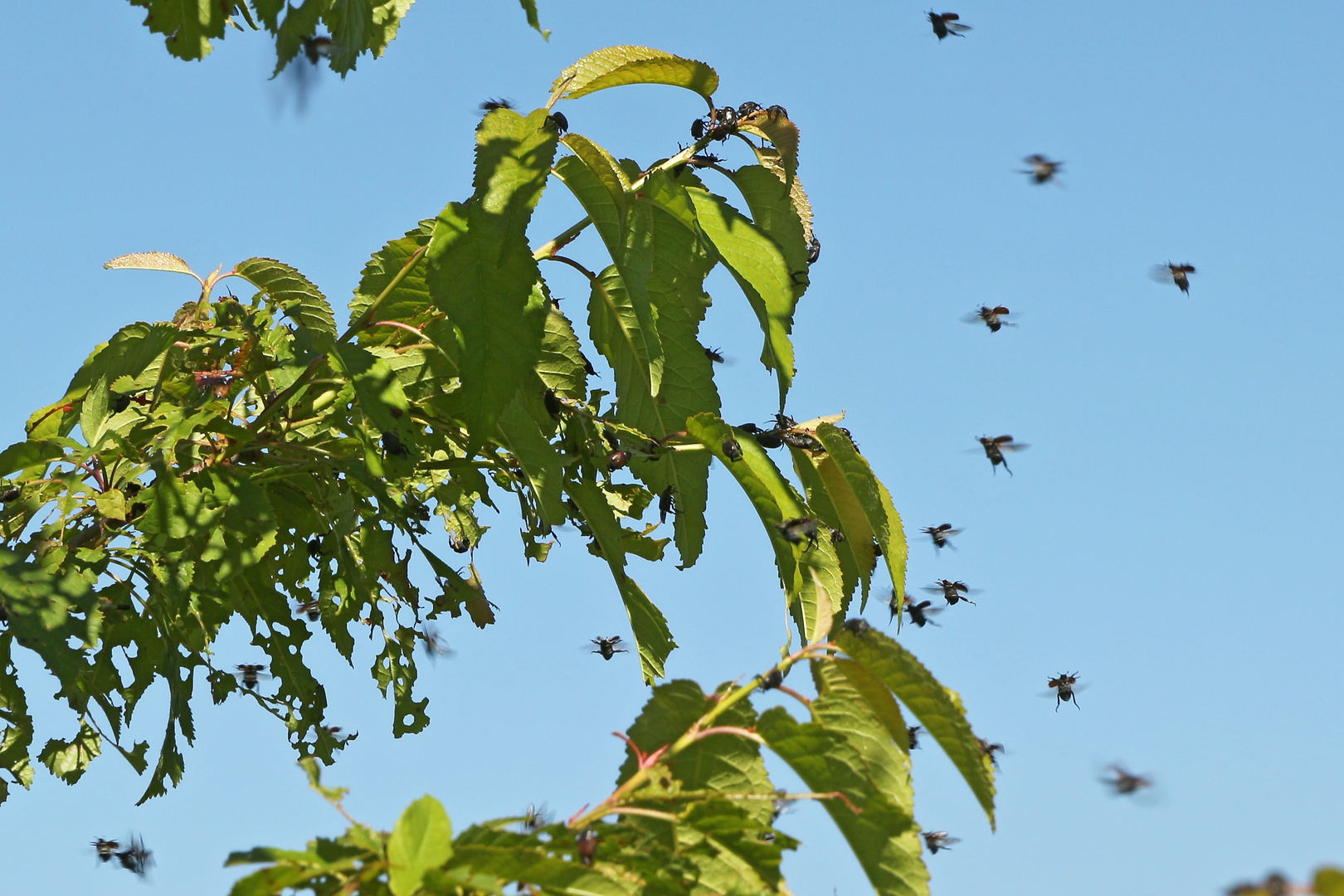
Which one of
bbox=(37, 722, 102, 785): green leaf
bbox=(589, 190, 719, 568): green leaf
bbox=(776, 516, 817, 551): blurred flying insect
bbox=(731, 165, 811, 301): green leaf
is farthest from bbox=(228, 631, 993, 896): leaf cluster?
bbox=(37, 722, 102, 785): green leaf

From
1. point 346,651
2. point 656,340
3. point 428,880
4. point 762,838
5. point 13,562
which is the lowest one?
point 428,880

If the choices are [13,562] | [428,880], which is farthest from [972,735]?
[13,562]

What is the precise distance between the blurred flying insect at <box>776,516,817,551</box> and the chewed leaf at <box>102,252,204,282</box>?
6.69 feet

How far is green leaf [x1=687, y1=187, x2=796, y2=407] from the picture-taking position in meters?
2.86

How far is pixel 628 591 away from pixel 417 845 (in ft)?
5.61

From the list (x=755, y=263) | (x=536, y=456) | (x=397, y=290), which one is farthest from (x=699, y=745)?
(x=397, y=290)

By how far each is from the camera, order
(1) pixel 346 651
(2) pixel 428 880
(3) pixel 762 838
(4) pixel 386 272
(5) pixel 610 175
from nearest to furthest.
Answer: (2) pixel 428 880 → (3) pixel 762 838 → (5) pixel 610 175 → (4) pixel 386 272 → (1) pixel 346 651

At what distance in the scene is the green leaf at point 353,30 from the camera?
250 centimetres

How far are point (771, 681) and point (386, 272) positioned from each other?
1619 mm

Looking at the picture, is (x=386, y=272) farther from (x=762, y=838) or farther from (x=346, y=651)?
(x=762, y=838)

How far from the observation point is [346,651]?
360 cm

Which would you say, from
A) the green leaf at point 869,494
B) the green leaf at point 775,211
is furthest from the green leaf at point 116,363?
the green leaf at point 869,494

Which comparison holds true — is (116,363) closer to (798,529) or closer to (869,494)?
(798,529)

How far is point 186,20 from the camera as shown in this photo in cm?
248
